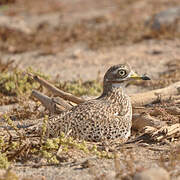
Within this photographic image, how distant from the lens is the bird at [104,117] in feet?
13.0

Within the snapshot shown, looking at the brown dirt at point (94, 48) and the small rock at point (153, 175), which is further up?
the brown dirt at point (94, 48)

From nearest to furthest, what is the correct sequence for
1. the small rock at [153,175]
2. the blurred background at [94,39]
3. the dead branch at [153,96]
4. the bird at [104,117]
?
1. the small rock at [153,175]
2. the bird at [104,117]
3. the dead branch at [153,96]
4. the blurred background at [94,39]

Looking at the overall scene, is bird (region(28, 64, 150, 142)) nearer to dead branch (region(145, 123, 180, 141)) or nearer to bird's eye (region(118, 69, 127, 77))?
bird's eye (region(118, 69, 127, 77))

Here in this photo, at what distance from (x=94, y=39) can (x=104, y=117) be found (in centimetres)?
624

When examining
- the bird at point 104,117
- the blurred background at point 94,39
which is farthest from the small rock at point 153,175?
the blurred background at point 94,39

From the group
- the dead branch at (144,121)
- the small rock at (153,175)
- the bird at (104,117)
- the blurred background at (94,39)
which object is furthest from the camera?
the blurred background at (94,39)

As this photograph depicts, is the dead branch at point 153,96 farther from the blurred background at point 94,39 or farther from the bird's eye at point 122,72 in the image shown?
the blurred background at point 94,39

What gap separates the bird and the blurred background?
124 inches

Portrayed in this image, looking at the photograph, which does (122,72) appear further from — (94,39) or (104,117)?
(94,39)

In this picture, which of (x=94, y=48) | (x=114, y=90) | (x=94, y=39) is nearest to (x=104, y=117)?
(x=114, y=90)

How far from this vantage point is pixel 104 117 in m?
4.03

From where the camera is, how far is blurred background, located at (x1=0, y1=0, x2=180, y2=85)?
27.5 ft

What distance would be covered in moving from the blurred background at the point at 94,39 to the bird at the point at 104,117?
10.4 feet

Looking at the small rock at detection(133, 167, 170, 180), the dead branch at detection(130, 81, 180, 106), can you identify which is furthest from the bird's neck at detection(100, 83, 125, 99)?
the small rock at detection(133, 167, 170, 180)
